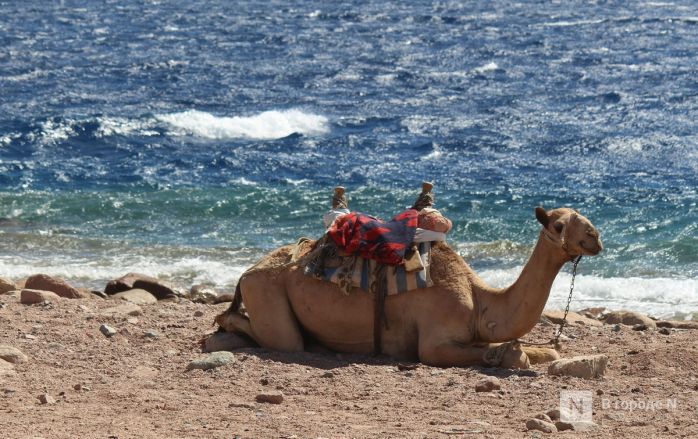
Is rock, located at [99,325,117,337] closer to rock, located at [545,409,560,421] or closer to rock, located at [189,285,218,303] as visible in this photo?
rock, located at [189,285,218,303]

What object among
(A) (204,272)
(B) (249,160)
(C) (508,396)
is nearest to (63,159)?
(B) (249,160)

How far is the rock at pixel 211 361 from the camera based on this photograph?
10172mm

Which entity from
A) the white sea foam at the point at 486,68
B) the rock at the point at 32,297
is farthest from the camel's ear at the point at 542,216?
the white sea foam at the point at 486,68

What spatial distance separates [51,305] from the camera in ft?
41.2

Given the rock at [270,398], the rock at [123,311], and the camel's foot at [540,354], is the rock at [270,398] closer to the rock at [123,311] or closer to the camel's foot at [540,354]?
the camel's foot at [540,354]

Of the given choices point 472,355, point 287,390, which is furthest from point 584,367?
point 287,390

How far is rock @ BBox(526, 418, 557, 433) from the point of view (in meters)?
8.30

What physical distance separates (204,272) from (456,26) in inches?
1295

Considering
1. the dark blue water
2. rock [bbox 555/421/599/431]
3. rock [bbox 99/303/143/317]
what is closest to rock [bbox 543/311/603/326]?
the dark blue water

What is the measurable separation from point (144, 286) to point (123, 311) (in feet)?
7.28

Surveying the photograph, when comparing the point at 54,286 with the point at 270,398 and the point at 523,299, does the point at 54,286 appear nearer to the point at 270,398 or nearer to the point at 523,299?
the point at 270,398

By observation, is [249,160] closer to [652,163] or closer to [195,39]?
[652,163]

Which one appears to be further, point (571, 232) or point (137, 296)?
point (137, 296)

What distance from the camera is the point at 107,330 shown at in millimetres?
11375
